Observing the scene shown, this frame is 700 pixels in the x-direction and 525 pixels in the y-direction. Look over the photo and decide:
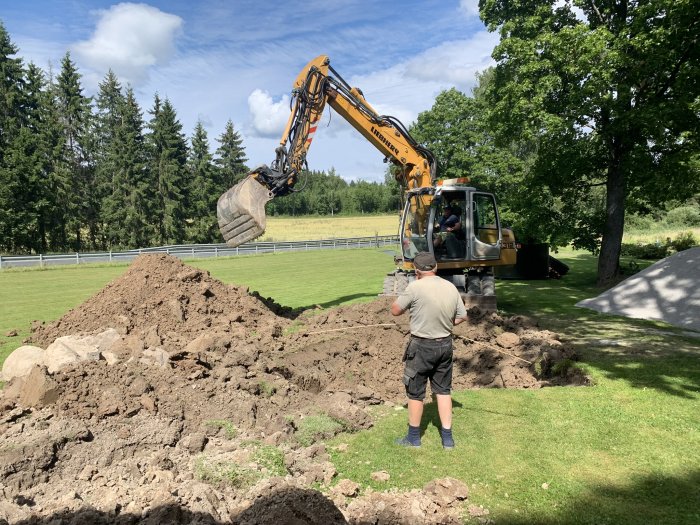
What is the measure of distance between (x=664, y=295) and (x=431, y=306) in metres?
8.84

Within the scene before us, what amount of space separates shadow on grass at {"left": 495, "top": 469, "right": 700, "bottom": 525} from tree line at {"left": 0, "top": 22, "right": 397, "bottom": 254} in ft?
122

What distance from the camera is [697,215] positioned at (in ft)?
120

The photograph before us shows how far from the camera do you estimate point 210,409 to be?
5.29 m

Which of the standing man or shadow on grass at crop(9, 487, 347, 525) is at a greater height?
the standing man

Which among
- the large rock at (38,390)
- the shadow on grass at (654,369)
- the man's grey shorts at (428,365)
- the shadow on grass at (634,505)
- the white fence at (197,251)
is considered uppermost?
the man's grey shorts at (428,365)

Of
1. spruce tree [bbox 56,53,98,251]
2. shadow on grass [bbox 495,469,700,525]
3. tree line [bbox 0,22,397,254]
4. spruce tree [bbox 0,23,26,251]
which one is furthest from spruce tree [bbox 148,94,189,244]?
shadow on grass [bbox 495,469,700,525]

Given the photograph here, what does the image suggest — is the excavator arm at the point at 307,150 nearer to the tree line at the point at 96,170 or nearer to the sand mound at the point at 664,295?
the sand mound at the point at 664,295

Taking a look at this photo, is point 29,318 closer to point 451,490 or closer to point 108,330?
point 108,330

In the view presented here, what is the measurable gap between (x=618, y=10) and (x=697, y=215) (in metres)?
30.0

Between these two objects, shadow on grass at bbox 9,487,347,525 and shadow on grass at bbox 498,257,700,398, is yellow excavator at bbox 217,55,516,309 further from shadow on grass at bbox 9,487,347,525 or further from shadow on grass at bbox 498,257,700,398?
shadow on grass at bbox 9,487,347,525

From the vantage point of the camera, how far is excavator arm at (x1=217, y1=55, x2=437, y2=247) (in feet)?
30.3

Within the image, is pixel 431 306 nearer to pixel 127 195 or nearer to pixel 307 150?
pixel 307 150

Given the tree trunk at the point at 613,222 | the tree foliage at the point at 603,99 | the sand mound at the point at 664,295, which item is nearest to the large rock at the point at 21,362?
the sand mound at the point at 664,295

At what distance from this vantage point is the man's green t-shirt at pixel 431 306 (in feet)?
14.9
